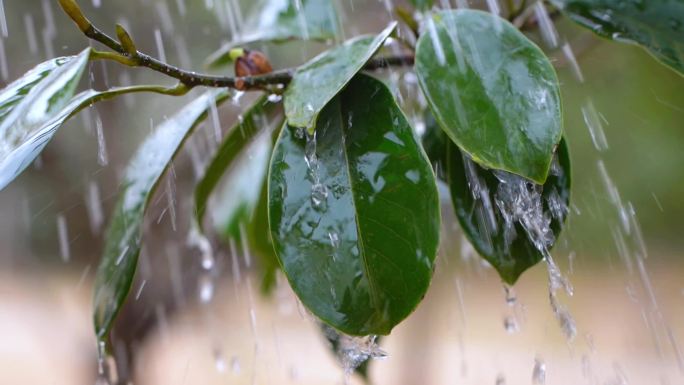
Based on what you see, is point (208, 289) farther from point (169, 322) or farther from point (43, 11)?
point (43, 11)

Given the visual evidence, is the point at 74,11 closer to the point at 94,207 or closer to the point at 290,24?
the point at 290,24

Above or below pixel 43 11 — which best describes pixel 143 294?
below

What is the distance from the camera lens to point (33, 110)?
1.71 feet

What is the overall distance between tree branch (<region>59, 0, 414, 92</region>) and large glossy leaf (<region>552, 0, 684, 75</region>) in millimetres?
252

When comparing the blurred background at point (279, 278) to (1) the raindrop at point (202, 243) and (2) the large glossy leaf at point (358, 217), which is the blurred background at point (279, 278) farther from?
(2) the large glossy leaf at point (358, 217)

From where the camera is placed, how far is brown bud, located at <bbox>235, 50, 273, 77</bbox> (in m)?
0.69

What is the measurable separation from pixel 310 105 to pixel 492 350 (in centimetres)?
370

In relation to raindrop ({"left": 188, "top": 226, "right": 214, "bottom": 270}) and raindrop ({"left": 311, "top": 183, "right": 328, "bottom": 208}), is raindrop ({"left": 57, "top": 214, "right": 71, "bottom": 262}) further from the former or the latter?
raindrop ({"left": 311, "top": 183, "right": 328, "bottom": 208})

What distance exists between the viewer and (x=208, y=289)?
8.06ft

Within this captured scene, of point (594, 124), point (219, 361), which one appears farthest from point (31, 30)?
point (219, 361)

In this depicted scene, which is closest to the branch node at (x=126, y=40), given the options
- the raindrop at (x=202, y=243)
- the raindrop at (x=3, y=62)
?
the raindrop at (x=202, y=243)

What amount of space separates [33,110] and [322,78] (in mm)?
203

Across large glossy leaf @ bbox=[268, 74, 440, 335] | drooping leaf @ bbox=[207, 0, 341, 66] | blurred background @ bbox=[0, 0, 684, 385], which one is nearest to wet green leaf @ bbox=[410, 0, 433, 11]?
drooping leaf @ bbox=[207, 0, 341, 66]

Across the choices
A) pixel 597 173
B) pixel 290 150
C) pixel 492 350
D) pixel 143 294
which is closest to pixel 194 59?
pixel 143 294
